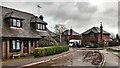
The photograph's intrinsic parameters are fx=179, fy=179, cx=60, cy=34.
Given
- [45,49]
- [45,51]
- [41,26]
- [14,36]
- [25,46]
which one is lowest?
[45,51]

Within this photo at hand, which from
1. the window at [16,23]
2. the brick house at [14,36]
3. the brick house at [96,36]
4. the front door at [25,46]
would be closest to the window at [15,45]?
the brick house at [14,36]

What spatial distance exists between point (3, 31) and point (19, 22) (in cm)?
497

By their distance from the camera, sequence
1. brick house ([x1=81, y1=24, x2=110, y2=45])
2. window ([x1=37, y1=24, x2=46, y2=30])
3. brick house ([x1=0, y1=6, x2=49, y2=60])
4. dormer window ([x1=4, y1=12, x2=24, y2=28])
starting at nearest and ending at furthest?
brick house ([x1=0, y1=6, x2=49, y2=60])
dormer window ([x1=4, y1=12, x2=24, y2=28])
window ([x1=37, y1=24, x2=46, y2=30])
brick house ([x1=81, y1=24, x2=110, y2=45])

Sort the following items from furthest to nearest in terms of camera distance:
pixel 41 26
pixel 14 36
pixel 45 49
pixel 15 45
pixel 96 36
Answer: pixel 96 36 < pixel 41 26 < pixel 45 49 < pixel 15 45 < pixel 14 36

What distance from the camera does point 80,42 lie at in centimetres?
7038

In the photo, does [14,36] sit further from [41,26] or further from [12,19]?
[41,26]

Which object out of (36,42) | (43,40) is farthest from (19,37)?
(43,40)

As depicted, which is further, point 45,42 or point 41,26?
point 41,26

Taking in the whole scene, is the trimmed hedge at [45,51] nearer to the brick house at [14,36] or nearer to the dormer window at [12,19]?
the brick house at [14,36]

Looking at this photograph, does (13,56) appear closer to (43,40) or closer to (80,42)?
(43,40)

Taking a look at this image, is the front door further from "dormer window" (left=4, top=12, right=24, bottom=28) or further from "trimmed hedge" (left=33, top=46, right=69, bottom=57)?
"trimmed hedge" (left=33, top=46, right=69, bottom=57)

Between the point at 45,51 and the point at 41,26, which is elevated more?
the point at 41,26

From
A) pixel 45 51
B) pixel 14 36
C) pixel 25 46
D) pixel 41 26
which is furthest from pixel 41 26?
pixel 14 36

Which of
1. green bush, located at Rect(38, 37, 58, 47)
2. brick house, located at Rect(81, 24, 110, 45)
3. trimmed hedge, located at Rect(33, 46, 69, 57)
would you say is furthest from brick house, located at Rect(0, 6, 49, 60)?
brick house, located at Rect(81, 24, 110, 45)
